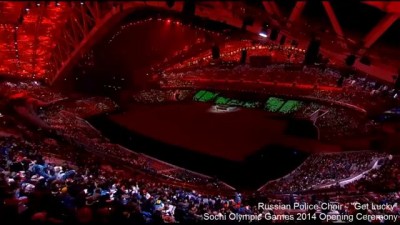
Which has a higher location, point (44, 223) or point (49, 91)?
point (49, 91)

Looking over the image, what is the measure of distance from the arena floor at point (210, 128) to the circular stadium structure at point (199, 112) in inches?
3.6

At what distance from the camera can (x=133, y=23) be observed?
69.1ft

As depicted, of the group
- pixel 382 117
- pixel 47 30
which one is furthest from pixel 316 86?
pixel 47 30

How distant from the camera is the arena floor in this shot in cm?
1634

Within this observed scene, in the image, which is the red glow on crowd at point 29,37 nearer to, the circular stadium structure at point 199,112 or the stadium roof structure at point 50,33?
the stadium roof structure at point 50,33

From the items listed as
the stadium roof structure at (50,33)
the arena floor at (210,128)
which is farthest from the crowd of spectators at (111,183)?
the stadium roof structure at (50,33)

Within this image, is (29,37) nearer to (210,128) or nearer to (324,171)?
(210,128)

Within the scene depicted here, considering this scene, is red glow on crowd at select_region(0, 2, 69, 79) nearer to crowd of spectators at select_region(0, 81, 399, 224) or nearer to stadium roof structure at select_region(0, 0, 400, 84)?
stadium roof structure at select_region(0, 0, 400, 84)

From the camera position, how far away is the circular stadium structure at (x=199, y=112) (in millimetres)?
8945

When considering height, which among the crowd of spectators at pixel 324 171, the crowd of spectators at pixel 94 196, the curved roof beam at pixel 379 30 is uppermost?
the curved roof beam at pixel 379 30

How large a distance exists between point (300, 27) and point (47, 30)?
46.0 feet

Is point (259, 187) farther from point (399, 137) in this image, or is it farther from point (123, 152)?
point (399, 137)

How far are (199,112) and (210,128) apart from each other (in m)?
2.45

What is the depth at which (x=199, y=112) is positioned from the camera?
2017 cm
